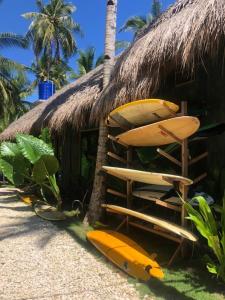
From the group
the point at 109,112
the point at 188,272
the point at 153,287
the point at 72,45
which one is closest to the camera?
the point at 153,287

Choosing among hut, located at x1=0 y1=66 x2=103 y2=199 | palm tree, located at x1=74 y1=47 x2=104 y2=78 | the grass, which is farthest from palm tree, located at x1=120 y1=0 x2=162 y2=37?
the grass

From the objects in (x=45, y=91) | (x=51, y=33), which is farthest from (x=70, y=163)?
(x=51, y=33)

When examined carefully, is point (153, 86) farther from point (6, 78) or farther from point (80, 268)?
point (6, 78)

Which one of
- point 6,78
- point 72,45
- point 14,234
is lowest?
point 14,234

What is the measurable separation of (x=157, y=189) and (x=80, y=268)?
1973mm

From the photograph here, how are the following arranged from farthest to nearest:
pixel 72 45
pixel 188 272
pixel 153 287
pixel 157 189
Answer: pixel 72 45 < pixel 157 189 < pixel 188 272 < pixel 153 287

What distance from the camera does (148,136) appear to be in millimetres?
6000

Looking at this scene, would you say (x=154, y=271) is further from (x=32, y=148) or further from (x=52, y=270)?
(x=32, y=148)

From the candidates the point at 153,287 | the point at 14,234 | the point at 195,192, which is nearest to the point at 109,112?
the point at 195,192

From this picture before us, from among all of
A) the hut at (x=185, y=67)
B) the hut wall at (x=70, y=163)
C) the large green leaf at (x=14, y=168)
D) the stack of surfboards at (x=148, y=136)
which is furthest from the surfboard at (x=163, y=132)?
the hut wall at (x=70, y=163)

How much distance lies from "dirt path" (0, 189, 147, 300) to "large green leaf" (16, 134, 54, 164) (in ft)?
7.61

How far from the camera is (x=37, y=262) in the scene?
5.34 m

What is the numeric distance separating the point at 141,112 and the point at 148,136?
1.23 feet

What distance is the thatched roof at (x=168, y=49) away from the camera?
15.3 ft
